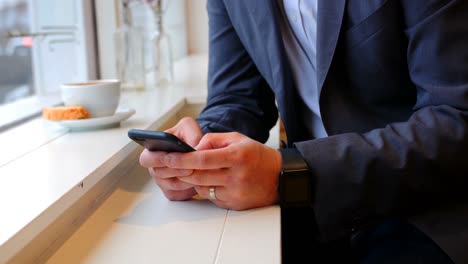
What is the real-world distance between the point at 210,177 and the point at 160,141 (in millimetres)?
85

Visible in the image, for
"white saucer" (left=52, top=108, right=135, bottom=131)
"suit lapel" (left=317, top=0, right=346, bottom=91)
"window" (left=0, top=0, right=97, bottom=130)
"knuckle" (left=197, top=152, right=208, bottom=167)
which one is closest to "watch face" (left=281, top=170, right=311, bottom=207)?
"knuckle" (left=197, top=152, right=208, bottom=167)

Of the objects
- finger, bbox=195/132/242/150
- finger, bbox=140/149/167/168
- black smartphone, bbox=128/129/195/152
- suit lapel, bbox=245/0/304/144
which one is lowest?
finger, bbox=140/149/167/168

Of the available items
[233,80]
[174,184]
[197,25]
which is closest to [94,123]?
[233,80]

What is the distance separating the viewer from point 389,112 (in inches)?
38.1

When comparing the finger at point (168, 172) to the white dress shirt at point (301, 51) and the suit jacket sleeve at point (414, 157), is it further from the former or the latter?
the white dress shirt at point (301, 51)

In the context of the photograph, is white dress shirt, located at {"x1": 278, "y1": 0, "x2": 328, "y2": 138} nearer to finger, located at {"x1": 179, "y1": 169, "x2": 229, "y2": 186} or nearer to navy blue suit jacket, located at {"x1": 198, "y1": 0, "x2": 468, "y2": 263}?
navy blue suit jacket, located at {"x1": 198, "y1": 0, "x2": 468, "y2": 263}

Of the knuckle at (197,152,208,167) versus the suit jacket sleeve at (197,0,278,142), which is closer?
the knuckle at (197,152,208,167)

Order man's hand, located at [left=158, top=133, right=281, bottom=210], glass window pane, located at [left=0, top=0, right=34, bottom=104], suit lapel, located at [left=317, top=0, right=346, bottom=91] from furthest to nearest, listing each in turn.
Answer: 1. glass window pane, located at [left=0, top=0, right=34, bottom=104]
2. suit lapel, located at [left=317, top=0, right=346, bottom=91]
3. man's hand, located at [left=158, top=133, right=281, bottom=210]

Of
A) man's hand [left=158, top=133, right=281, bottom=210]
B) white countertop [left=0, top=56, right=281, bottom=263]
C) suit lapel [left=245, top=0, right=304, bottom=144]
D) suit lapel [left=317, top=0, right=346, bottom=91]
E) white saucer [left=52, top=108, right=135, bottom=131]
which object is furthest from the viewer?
white saucer [left=52, top=108, right=135, bottom=131]

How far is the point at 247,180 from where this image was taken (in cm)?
79

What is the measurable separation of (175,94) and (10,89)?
0.49 m

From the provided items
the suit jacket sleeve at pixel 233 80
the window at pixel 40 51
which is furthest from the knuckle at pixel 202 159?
the window at pixel 40 51

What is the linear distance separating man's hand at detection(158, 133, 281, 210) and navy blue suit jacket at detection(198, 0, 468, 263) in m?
0.06

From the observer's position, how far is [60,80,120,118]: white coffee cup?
119cm
